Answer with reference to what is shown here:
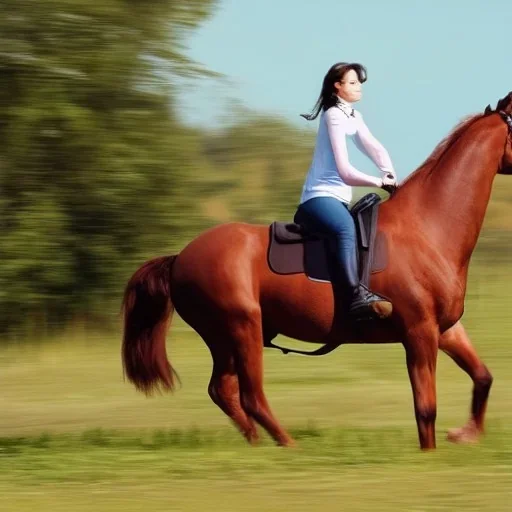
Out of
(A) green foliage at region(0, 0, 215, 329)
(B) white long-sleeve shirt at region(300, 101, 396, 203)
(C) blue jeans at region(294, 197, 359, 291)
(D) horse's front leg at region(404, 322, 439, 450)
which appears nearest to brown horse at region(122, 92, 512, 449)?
(D) horse's front leg at region(404, 322, 439, 450)

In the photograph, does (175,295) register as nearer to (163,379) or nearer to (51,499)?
(163,379)

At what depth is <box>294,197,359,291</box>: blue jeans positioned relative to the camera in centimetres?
940

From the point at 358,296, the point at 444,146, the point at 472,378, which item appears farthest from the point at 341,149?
the point at 472,378

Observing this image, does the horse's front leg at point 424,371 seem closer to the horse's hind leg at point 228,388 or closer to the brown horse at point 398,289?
the brown horse at point 398,289

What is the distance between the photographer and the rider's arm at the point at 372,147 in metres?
9.46

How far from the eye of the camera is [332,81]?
9.57m

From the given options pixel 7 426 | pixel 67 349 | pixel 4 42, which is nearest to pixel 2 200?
pixel 4 42

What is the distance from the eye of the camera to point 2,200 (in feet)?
49.1

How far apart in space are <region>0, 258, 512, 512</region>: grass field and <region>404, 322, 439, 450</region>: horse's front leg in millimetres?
190

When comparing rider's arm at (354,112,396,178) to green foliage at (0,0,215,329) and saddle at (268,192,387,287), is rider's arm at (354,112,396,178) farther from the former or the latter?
green foliage at (0,0,215,329)

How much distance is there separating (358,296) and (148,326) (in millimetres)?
1803

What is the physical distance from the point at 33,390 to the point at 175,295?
6.72 meters

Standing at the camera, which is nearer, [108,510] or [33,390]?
[108,510]

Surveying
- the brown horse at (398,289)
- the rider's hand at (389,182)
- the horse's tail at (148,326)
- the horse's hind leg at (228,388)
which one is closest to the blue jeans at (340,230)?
the brown horse at (398,289)
